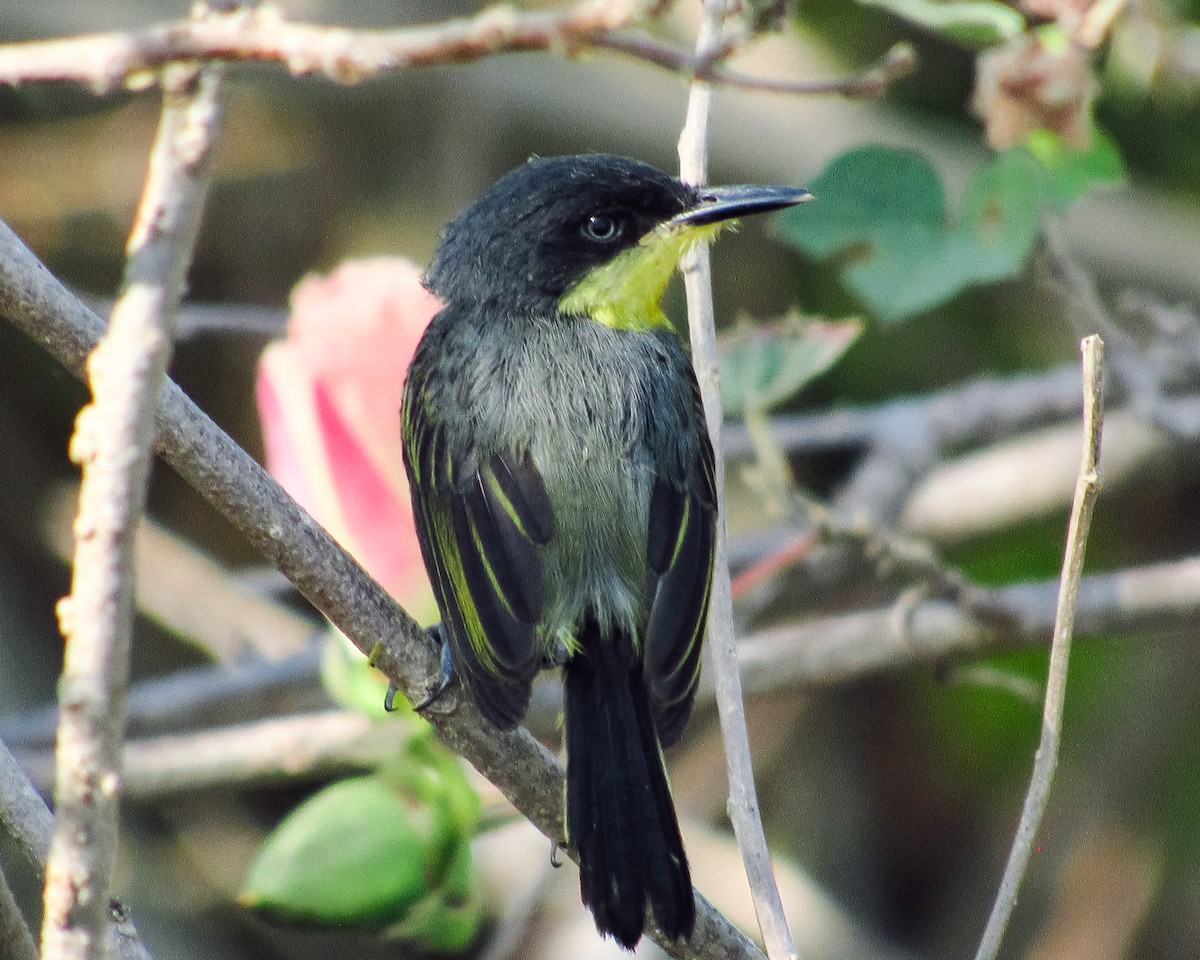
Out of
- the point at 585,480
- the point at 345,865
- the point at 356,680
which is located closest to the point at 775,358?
the point at 585,480

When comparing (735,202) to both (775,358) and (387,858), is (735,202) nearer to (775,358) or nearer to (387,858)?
→ (775,358)

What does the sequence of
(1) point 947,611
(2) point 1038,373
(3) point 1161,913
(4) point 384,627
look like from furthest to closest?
1. (2) point 1038,373
2. (3) point 1161,913
3. (1) point 947,611
4. (4) point 384,627

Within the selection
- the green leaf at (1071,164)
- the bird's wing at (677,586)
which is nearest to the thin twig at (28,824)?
the bird's wing at (677,586)

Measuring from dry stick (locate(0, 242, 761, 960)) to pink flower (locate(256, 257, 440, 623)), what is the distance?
35 centimetres

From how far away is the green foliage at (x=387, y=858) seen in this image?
233cm

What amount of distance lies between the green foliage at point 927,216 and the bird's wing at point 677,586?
56 cm

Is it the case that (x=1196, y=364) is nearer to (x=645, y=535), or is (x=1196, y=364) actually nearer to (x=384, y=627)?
(x=645, y=535)

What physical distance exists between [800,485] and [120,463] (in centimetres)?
397

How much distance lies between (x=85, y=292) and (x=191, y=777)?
6.02 feet

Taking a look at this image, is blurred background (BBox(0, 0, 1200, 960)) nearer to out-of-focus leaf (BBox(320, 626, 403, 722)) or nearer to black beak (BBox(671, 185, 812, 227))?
black beak (BBox(671, 185, 812, 227))

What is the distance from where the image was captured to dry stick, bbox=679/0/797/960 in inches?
77.0

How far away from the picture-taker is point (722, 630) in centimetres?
220

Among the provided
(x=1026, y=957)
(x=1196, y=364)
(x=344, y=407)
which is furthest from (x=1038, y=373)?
(x=344, y=407)

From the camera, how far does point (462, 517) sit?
2570mm
